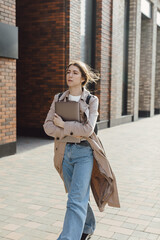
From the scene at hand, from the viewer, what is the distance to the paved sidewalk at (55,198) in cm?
381

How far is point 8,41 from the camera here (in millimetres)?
A: 7578

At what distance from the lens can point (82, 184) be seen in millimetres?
3139

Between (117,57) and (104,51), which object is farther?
(117,57)

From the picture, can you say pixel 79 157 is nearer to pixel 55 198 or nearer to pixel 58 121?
pixel 58 121

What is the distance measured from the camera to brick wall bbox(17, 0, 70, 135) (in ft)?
34.2

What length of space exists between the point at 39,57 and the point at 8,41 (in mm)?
3319

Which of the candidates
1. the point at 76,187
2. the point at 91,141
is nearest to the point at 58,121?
the point at 91,141

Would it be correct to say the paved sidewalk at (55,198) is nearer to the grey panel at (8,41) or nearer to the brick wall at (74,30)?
the grey panel at (8,41)

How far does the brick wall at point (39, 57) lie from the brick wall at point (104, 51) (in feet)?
8.70

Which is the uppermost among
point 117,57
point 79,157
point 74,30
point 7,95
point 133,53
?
point 133,53

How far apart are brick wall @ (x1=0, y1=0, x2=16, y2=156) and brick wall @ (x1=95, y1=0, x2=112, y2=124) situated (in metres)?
5.51

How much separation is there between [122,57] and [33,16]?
5.55m

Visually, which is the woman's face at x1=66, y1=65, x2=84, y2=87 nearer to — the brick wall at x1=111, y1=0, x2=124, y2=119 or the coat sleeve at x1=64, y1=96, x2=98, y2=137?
the coat sleeve at x1=64, y1=96, x2=98, y2=137

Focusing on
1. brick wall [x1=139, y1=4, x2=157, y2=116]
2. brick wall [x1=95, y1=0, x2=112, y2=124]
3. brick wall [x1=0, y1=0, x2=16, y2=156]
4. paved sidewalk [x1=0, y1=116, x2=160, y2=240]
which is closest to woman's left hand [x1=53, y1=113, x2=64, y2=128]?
paved sidewalk [x1=0, y1=116, x2=160, y2=240]
